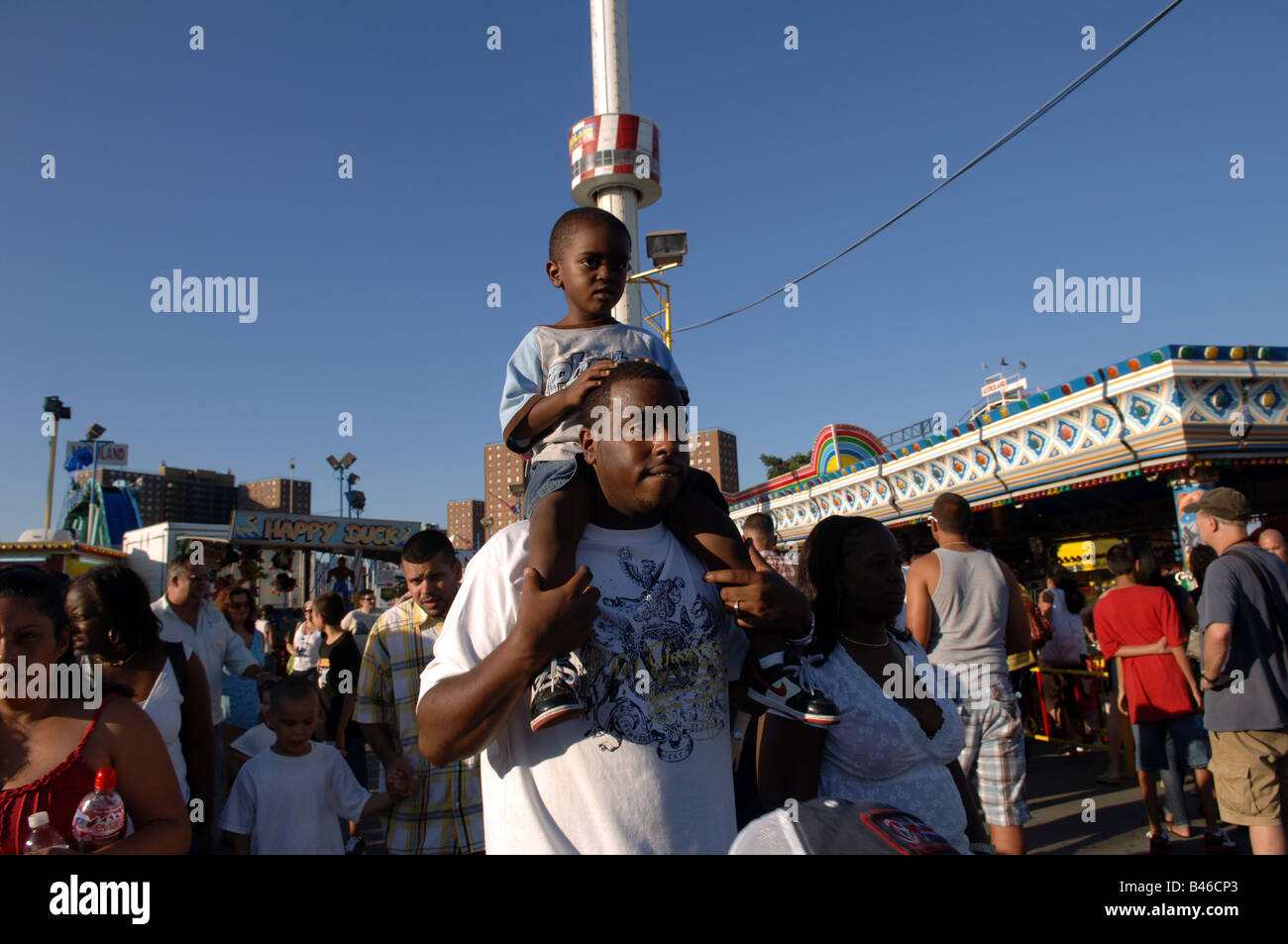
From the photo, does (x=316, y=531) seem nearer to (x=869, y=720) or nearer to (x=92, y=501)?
(x=92, y=501)

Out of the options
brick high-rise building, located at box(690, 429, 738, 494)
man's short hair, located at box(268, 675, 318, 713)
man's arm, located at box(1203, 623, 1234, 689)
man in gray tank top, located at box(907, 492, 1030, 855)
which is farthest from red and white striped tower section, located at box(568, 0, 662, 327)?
brick high-rise building, located at box(690, 429, 738, 494)

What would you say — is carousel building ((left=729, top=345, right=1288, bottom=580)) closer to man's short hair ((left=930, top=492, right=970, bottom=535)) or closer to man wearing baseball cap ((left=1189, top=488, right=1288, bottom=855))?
man's short hair ((left=930, top=492, right=970, bottom=535))

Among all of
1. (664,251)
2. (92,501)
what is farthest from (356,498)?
(664,251)

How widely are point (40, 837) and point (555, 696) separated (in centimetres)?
155

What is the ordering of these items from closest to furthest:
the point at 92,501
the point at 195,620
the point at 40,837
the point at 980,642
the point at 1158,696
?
the point at 40,837 → the point at 980,642 → the point at 195,620 → the point at 1158,696 → the point at 92,501

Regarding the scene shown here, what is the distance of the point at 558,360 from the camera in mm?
2291

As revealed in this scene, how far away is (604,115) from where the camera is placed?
9.80 meters

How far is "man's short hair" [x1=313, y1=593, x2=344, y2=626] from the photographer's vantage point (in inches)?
291

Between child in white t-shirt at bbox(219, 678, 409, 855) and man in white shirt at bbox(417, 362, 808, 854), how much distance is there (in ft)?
6.85

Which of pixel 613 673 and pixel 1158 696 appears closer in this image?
pixel 613 673

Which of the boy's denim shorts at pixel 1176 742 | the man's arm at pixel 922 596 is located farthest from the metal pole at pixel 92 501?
the boy's denim shorts at pixel 1176 742
